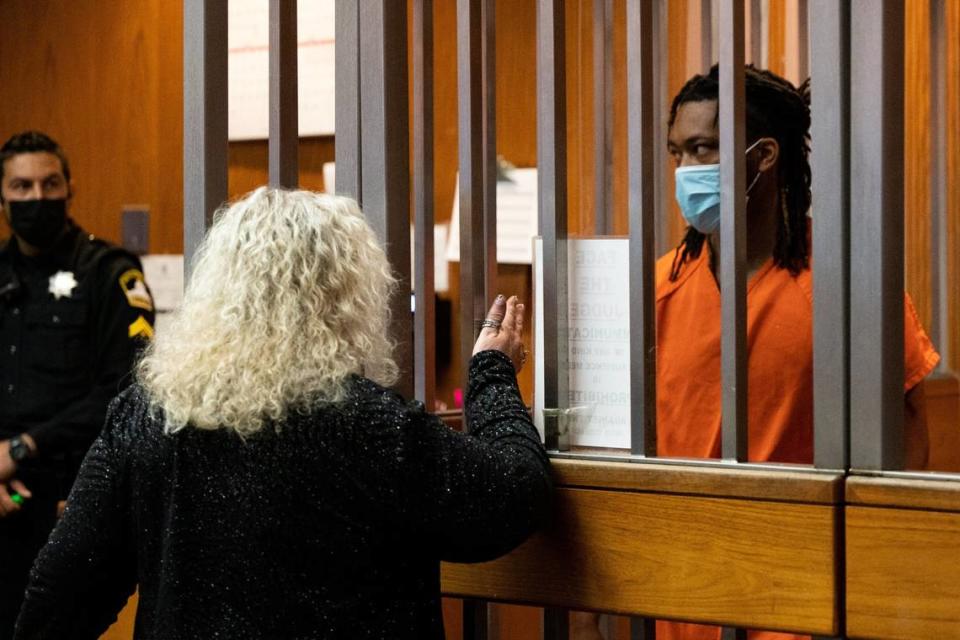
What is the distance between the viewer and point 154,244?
13.6 feet

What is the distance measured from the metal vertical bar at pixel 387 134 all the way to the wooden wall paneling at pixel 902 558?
59 centimetres

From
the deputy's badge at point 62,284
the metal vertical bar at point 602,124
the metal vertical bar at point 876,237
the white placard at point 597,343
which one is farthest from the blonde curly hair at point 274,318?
the deputy's badge at point 62,284

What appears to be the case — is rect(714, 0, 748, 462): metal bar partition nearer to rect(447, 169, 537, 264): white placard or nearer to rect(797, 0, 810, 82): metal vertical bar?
rect(797, 0, 810, 82): metal vertical bar

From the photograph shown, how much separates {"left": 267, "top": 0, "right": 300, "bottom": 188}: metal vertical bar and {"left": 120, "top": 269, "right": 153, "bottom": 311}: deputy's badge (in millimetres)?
1582

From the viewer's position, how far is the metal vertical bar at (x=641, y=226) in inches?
54.6

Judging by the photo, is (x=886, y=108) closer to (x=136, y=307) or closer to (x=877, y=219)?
(x=877, y=219)

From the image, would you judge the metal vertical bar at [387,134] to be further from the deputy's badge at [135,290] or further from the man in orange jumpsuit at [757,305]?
the deputy's badge at [135,290]

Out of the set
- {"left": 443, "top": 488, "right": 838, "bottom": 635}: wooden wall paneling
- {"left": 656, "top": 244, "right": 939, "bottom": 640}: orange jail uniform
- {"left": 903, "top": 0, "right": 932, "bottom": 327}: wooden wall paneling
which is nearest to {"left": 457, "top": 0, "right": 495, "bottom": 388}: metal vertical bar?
{"left": 443, "top": 488, "right": 838, "bottom": 635}: wooden wall paneling

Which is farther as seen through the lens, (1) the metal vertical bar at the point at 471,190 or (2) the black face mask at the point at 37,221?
(2) the black face mask at the point at 37,221

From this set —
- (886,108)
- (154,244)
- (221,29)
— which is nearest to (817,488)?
(886,108)

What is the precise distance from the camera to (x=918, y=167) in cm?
314

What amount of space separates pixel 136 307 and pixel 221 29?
157 cm

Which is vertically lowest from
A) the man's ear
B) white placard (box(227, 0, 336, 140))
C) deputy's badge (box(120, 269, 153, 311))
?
deputy's badge (box(120, 269, 153, 311))

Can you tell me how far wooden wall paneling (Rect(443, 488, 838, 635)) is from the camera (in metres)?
1.27
